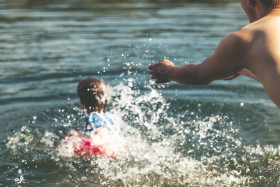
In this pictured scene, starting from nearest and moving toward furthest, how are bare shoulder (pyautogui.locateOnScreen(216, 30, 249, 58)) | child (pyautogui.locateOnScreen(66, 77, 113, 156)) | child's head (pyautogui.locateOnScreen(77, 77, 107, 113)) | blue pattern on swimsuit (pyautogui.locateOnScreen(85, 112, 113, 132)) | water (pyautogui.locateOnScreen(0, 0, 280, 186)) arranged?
1. bare shoulder (pyautogui.locateOnScreen(216, 30, 249, 58))
2. water (pyautogui.locateOnScreen(0, 0, 280, 186))
3. child (pyautogui.locateOnScreen(66, 77, 113, 156))
4. blue pattern on swimsuit (pyautogui.locateOnScreen(85, 112, 113, 132))
5. child's head (pyautogui.locateOnScreen(77, 77, 107, 113))

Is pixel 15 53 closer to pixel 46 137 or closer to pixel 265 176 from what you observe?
pixel 46 137

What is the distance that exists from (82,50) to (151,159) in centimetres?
613

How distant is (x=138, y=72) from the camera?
8.76 m

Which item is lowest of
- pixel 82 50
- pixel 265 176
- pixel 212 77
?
pixel 265 176

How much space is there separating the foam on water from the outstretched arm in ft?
5.07

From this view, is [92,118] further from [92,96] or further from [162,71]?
[162,71]

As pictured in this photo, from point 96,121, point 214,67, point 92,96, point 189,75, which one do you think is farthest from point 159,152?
point 214,67

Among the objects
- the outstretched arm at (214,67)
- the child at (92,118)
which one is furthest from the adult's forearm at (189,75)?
the child at (92,118)

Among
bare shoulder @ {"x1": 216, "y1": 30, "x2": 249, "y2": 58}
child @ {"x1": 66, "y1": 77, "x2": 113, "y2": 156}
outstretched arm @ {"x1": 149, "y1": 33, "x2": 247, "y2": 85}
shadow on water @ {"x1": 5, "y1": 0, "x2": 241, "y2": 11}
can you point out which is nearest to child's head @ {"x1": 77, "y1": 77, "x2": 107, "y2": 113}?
child @ {"x1": 66, "y1": 77, "x2": 113, "y2": 156}

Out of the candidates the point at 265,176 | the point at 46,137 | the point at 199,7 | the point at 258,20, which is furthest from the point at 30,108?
the point at 199,7

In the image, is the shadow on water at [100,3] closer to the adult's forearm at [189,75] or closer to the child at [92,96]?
the child at [92,96]

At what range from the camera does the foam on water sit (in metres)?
4.58

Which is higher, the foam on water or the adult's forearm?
the adult's forearm

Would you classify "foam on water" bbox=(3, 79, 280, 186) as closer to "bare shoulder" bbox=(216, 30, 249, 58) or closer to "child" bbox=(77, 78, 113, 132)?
"child" bbox=(77, 78, 113, 132)
